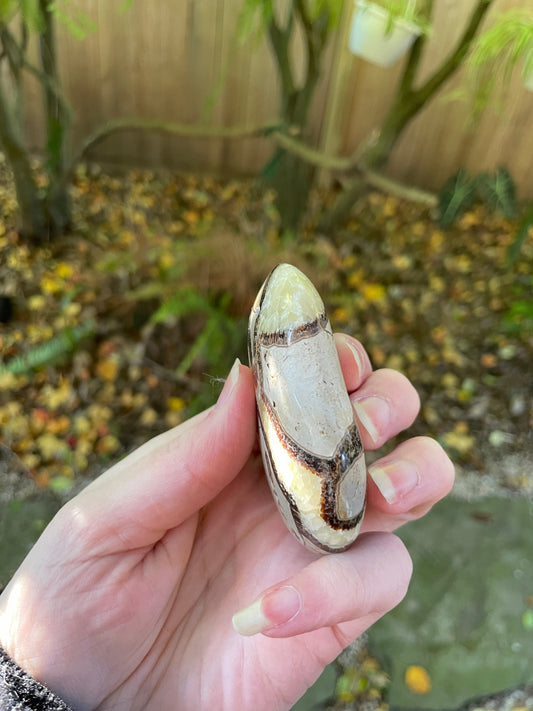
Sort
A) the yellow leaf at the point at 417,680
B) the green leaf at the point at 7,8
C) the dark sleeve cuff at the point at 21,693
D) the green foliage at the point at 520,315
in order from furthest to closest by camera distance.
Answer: the green foliage at the point at 520,315
the green leaf at the point at 7,8
the yellow leaf at the point at 417,680
the dark sleeve cuff at the point at 21,693

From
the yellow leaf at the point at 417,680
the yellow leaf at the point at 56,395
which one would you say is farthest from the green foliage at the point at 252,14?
the yellow leaf at the point at 417,680

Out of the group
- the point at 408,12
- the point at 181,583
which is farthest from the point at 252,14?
the point at 181,583

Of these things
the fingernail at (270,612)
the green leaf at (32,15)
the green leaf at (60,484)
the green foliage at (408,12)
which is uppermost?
the green foliage at (408,12)

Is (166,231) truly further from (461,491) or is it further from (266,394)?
(266,394)

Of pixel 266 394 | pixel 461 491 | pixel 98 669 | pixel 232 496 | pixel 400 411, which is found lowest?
pixel 461 491

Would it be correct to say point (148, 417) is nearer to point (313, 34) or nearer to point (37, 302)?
point (37, 302)

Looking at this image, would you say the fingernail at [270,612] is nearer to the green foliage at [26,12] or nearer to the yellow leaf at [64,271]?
the yellow leaf at [64,271]

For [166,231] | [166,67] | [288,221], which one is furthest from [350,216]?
[166,67]

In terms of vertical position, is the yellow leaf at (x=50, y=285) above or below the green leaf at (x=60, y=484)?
above

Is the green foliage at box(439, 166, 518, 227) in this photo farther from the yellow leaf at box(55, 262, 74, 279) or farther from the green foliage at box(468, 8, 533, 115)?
the yellow leaf at box(55, 262, 74, 279)
